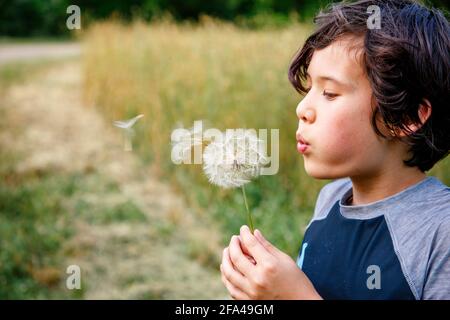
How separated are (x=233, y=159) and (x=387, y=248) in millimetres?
374

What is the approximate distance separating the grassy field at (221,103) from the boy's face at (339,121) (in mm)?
2375

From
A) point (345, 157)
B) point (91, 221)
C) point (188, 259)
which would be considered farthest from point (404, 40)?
point (91, 221)

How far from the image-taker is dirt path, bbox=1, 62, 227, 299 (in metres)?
3.45

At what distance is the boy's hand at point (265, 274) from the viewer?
1.11 metres

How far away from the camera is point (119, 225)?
426 centimetres

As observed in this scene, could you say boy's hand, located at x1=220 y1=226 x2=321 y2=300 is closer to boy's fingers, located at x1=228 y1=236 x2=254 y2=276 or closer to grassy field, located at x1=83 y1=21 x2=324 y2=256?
boy's fingers, located at x1=228 y1=236 x2=254 y2=276
